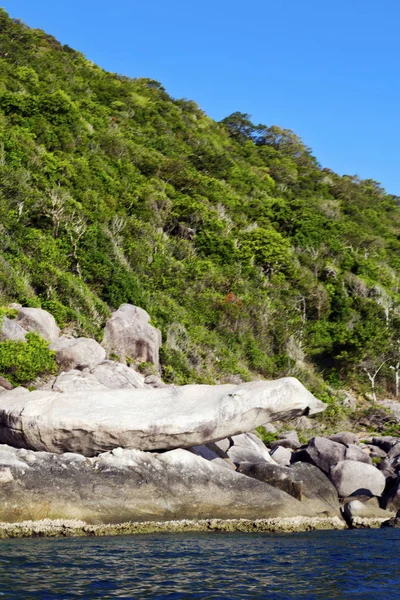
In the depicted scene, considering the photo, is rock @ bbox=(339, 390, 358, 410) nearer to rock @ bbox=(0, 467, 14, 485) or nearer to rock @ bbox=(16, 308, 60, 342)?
rock @ bbox=(16, 308, 60, 342)

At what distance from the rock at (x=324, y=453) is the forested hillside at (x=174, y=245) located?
33.5 feet

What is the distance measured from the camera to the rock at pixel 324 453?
954 inches

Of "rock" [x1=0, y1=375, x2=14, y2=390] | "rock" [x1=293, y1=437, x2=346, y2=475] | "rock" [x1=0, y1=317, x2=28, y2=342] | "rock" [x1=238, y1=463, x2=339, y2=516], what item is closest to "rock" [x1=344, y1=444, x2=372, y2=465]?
"rock" [x1=293, y1=437, x2=346, y2=475]

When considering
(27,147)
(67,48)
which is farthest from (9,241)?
(67,48)

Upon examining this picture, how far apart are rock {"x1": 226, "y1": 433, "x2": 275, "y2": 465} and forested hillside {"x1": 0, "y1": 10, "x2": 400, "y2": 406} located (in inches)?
371

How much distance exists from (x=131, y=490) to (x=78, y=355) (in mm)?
10793

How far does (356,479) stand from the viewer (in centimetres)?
A: 2266

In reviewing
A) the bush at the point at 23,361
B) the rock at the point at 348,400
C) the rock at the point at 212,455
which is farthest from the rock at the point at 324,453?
the rock at the point at 348,400

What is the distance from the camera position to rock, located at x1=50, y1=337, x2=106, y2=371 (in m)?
27.5

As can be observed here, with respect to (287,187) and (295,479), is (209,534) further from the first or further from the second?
(287,187)

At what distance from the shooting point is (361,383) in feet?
147

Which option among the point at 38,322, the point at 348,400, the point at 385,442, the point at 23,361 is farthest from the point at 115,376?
the point at 348,400

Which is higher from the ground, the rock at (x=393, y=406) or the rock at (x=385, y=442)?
the rock at (x=393, y=406)

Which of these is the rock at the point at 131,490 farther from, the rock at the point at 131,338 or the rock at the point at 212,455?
the rock at the point at 131,338
